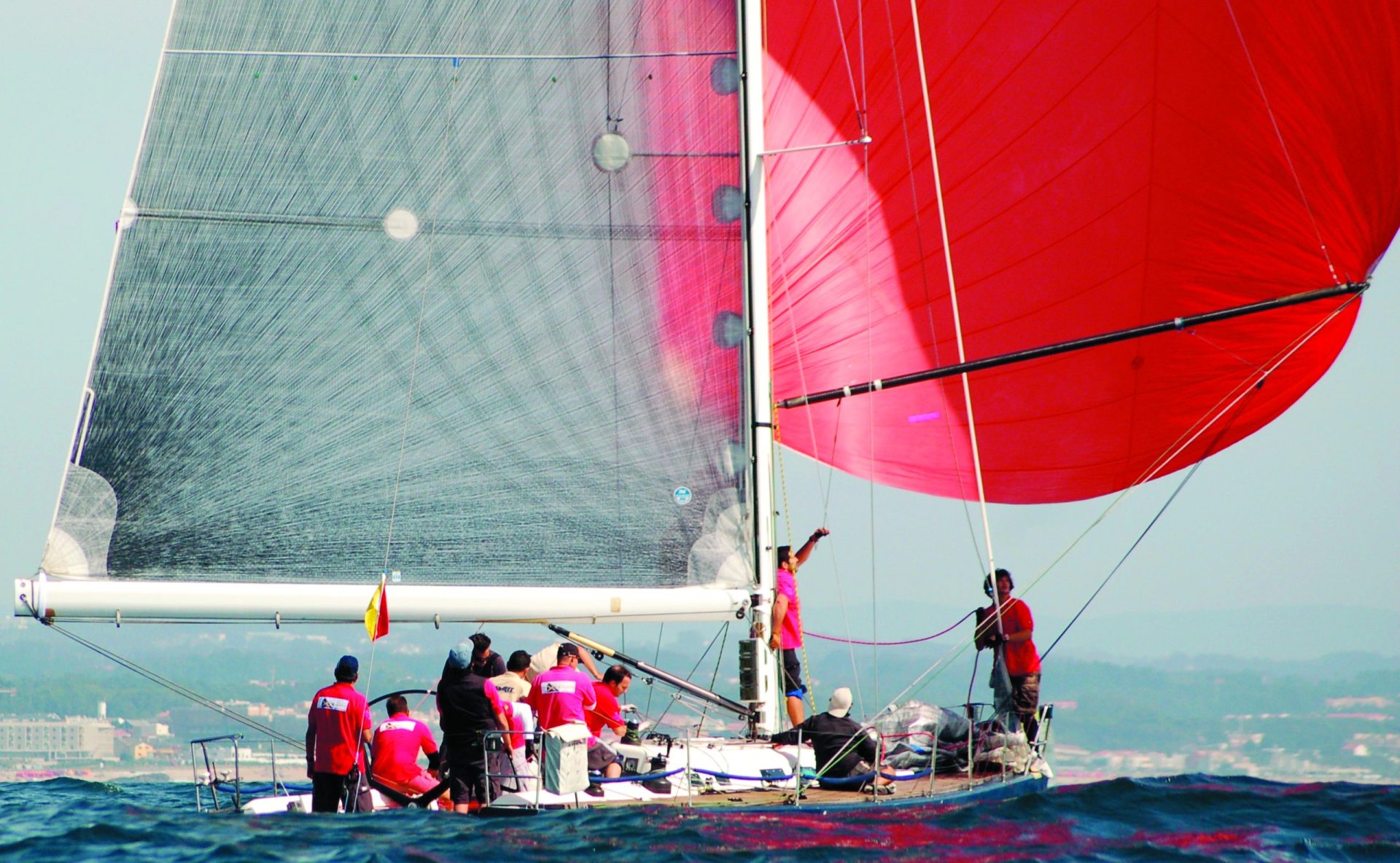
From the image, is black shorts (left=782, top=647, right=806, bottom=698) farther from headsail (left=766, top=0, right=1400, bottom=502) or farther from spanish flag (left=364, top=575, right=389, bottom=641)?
spanish flag (left=364, top=575, right=389, bottom=641)

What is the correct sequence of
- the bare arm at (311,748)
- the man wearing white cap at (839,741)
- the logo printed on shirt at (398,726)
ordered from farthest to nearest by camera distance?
1. the man wearing white cap at (839,741)
2. the logo printed on shirt at (398,726)
3. the bare arm at (311,748)

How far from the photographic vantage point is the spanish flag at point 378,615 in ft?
29.4

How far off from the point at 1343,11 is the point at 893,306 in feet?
14.6

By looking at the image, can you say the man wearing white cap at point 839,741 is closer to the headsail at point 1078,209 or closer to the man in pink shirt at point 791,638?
the man in pink shirt at point 791,638

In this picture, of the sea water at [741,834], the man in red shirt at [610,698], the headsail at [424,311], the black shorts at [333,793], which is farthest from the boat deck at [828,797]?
the headsail at [424,311]

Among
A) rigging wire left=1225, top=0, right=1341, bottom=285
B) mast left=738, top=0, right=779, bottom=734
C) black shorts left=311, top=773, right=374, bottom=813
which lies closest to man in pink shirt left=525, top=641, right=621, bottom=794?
black shorts left=311, top=773, right=374, bottom=813

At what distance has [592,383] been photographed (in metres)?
10.0

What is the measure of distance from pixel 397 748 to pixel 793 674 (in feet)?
10.3

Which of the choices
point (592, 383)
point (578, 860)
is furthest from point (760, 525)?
point (578, 860)

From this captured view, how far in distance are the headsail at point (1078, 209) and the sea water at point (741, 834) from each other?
422 centimetres

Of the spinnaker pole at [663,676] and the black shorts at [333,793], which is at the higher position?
the spinnaker pole at [663,676]

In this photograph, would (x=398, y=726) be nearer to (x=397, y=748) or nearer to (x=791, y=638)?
(x=397, y=748)

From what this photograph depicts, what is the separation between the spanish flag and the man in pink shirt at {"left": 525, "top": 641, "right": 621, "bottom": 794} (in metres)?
0.99

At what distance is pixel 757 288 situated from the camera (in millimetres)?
10516
